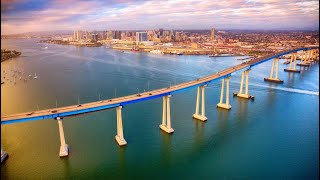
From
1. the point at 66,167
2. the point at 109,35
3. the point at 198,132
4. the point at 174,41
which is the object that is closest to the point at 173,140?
the point at 198,132

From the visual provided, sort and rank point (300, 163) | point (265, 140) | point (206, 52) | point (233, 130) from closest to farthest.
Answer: point (300, 163) < point (265, 140) < point (233, 130) < point (206, 52)

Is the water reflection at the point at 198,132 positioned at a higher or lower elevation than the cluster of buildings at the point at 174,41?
lower

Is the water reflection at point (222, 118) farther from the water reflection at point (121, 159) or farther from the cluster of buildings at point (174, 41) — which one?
the cluster of buildings at point (174, 41)

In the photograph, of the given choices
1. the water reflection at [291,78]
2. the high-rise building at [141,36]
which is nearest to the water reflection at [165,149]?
the water reflection at [291,78]

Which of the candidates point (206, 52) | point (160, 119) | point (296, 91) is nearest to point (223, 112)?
point (160, 119)

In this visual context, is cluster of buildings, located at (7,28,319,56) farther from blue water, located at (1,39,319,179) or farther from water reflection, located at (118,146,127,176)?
water reflection, located at (118,146,127,176)

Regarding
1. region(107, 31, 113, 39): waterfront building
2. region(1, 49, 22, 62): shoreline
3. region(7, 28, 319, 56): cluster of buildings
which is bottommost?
region(1, 49, 22, 62): shoreline

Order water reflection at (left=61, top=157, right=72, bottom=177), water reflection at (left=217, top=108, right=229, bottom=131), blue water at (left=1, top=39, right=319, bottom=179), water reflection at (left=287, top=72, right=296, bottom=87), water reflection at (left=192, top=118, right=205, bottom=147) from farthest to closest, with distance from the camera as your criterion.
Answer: water reflection at (left=287, top=72, right=296, bottom=87) → water reflection at (left=217, top=108, right=229, bottom=131) → water reflection at (left=192, top=118, right=205, bottom=147) → blue water at (left=1, top=39, right=319, bottom=179) → water reflection at (left=61, top=157, right=72, bottom=177)

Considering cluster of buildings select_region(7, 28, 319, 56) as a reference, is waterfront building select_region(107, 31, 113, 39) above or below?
above

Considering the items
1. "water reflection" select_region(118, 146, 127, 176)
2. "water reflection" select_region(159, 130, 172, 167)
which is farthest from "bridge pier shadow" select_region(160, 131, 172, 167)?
"water reflection" select_region(118, 146, 127, 176)

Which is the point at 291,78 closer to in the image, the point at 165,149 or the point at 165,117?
the point at 165,117

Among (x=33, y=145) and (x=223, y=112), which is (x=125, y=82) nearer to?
(x=223, y=112)
